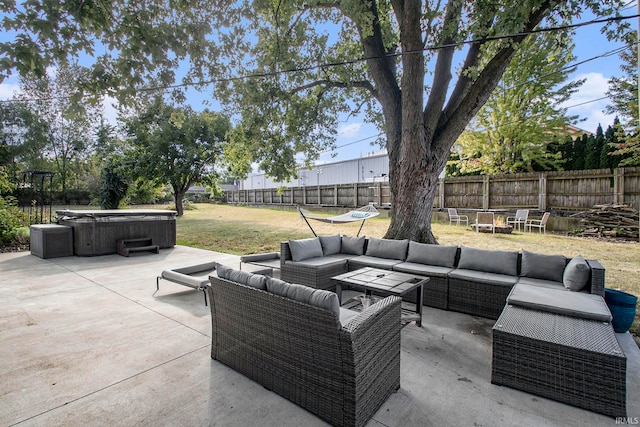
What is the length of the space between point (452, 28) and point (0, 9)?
16.6 ft

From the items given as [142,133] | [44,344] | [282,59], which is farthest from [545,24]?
[142,133]

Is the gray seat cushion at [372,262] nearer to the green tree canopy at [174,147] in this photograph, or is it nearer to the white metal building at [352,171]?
the green tree canopy at [174,147]

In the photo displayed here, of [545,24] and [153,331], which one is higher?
[545,24]

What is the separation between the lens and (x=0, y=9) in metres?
2.54

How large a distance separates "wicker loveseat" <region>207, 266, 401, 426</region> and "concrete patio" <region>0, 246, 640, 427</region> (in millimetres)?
108

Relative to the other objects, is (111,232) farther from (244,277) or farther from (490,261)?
(490,261)

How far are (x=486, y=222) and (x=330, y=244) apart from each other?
702 cm

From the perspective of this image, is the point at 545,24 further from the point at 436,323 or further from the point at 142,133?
the point at 142,133

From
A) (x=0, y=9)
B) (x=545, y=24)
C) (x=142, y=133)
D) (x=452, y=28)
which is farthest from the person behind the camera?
(x=142, y=133)

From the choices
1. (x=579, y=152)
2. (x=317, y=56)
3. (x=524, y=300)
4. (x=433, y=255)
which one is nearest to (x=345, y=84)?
(x=317, y=56)

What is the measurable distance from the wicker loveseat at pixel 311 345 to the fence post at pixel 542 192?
10853 mm

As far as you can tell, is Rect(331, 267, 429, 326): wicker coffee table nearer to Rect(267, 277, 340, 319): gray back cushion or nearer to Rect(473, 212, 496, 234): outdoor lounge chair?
Rect(267, 277, 340, 319): gray back cushion

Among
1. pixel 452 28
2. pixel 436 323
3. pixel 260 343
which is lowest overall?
pixel 436 323

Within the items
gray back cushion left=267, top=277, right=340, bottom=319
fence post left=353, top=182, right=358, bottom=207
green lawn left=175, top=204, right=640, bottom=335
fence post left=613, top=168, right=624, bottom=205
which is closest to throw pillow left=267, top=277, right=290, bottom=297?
gray back cushion left=267, top=277, right=340, bottom=319
